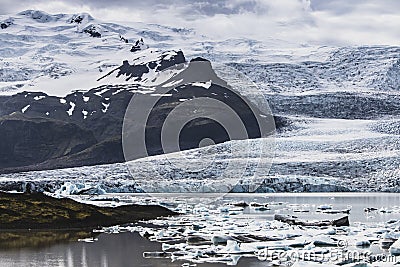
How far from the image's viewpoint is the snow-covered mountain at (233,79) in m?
48.1

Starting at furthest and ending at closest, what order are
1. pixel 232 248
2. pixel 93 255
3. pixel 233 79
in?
1. pixel 233 79
2. pixel 93 255
3. pixel 232 248

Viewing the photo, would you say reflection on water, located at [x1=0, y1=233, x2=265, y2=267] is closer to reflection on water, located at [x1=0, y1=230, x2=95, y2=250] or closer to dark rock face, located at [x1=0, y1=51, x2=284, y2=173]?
reflection on water, located at [x1=0, y1=230, x2=95, y2=250]

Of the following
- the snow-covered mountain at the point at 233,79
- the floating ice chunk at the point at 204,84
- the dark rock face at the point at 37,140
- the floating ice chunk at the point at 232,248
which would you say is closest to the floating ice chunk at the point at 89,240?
the floating ice chunk at the point at 232,248

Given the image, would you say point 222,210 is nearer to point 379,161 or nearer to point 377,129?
point 379,161

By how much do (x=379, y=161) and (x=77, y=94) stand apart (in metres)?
78.8

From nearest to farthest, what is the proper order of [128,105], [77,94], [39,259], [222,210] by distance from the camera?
[39,259] < [222,210] < [128,105] < [77,94]

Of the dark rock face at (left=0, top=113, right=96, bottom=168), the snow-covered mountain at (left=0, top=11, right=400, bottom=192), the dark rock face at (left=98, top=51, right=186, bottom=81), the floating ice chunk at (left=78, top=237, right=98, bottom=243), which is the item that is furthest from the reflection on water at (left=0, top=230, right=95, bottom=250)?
the dark rock face at (left=98, top=51, right=186, bottom=81)

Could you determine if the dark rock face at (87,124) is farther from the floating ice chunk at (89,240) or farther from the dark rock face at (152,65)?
the floating ice chunk at (89,240)

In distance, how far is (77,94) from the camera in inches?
4658

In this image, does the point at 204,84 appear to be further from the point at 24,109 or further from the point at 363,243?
the point at 363,243

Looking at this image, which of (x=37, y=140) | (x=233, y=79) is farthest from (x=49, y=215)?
(x=37, y=140)

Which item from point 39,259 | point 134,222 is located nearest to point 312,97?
point 134,222

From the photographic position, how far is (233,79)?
96.4 m

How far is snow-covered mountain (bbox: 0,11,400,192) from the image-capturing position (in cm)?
4812
